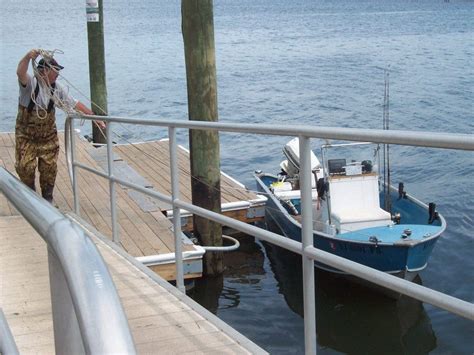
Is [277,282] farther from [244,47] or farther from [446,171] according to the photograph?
[244,47]

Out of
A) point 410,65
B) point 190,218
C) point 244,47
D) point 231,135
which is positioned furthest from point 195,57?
point 244,47

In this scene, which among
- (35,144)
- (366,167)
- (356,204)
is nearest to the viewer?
(35,144)

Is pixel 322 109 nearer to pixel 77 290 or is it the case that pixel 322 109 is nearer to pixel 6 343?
pixel 6 343

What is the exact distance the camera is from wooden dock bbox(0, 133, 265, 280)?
7.75 m

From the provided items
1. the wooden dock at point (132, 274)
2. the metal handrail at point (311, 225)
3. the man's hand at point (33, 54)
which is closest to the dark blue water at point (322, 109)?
the wooden dock at point (132, 274)

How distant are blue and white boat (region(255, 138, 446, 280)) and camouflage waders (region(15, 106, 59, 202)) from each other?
3.44 m

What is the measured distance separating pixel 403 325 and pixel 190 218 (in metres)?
2.88

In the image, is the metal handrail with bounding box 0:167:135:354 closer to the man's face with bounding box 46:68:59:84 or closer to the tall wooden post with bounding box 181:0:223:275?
the man's face with bounding box 46:68:59:84

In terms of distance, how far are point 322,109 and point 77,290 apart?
81.5 ft

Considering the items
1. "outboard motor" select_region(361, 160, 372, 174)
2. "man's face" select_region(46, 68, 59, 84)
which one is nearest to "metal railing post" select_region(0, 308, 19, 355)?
"man's face" select_region(46, 68, 59, 84)

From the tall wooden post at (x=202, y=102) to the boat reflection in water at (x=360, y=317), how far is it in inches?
65.4

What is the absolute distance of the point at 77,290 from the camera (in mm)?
1261

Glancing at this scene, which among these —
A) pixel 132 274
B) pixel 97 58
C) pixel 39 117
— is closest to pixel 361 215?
pixel 39 117

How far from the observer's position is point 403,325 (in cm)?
968
